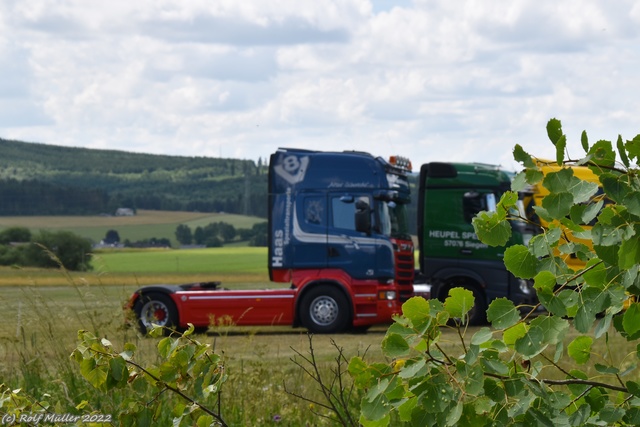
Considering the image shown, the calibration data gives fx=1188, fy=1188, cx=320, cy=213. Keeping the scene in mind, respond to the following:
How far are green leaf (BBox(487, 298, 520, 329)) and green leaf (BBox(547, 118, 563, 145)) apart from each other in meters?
0.41

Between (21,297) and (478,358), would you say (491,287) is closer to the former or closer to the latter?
(21,297)

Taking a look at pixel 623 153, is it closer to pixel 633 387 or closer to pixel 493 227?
pixel 493 227

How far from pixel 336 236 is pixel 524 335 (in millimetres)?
15662

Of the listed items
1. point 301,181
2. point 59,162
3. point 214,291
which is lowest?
point 214,291

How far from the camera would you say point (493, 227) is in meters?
3.00

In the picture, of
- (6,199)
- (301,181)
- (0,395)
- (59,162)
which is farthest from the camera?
(59,162)

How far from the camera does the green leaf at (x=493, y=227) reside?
3000 mm

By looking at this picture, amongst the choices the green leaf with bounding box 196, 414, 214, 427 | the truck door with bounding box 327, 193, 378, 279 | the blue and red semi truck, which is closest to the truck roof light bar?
the blue and red semi truck

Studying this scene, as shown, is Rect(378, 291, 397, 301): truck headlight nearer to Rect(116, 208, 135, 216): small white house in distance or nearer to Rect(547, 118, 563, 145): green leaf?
Rect(547, 118, 563, 145): green leaf

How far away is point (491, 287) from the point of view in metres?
19.6

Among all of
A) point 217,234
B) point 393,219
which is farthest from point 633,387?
point 217,234

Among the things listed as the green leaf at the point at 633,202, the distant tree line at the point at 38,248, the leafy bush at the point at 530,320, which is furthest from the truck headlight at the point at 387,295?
the distant tree line at the point at 38,248

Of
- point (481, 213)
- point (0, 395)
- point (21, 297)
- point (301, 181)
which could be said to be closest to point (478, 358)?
point (481, 213)

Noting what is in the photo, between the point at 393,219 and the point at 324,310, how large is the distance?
1849mm
